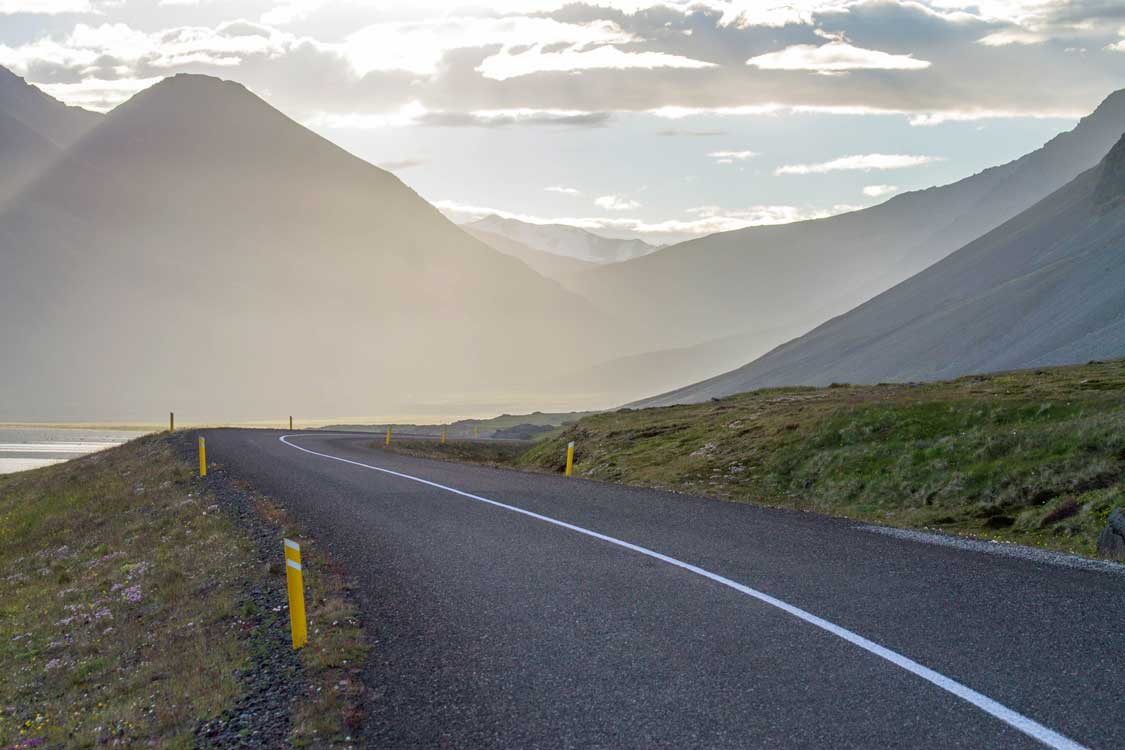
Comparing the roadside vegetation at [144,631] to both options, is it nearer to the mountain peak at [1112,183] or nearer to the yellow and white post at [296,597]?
the yellow and white post at [296,597]

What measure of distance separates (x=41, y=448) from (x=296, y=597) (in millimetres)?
108871

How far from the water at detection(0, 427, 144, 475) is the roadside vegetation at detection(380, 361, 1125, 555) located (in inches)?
1964

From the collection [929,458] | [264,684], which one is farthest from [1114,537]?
[264,684]

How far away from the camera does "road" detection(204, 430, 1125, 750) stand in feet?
22.1

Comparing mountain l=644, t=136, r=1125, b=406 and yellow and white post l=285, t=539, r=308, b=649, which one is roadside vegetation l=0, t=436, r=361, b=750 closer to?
yellow and white post l=285, t=539, r=308, b=649

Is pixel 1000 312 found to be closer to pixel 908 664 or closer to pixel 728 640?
pixel 728 640

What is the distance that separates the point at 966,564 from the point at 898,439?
13.9m

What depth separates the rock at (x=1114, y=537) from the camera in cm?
1401

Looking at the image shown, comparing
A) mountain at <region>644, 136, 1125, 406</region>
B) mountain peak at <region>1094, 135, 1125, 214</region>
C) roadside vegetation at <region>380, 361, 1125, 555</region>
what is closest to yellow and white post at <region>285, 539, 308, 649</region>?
roadside vegetation at <region>380, 361, 1125, 555</region>

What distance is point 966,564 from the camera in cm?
1232

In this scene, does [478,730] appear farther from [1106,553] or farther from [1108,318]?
[1108,318]

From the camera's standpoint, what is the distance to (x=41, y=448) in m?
104

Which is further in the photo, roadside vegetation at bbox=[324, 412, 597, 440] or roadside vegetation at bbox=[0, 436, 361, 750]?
roadside vegetation at bbox=[324, 412, 597, 440]

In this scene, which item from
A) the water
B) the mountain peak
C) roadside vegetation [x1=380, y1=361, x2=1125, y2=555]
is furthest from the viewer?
the mountain peak
